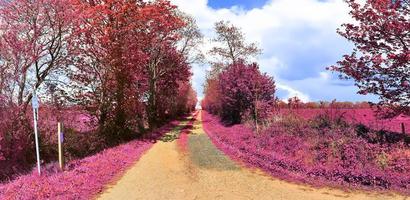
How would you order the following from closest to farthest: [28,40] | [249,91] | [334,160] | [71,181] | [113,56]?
1. [71,181]
2. [334,160]
3. [28,40]
4. [113,56]
5. [249,91]

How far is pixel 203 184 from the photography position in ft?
41.3

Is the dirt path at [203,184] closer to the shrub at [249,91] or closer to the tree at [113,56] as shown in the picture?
the tree at [113,56]

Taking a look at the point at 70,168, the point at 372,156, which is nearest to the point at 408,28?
the point at 372,156

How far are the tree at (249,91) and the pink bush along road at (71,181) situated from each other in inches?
518

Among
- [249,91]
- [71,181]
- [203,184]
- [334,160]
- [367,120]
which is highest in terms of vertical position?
[249,91]

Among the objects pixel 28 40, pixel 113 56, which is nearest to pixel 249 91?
pixel 113 56

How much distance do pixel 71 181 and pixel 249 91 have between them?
1981cm

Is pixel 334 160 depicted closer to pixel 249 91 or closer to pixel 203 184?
pixel 203 184

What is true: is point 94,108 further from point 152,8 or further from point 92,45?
point 152,8

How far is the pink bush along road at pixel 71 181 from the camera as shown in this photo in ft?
36.8

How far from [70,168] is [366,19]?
11.3 m

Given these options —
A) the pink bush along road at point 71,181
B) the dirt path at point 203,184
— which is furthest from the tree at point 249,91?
the pink bush along road at point 71,181

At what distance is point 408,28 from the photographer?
1392 cm

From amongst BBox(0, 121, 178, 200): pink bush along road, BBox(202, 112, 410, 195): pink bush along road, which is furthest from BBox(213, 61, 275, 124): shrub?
BBox(0, 121, 178, 200): pink bush along road
